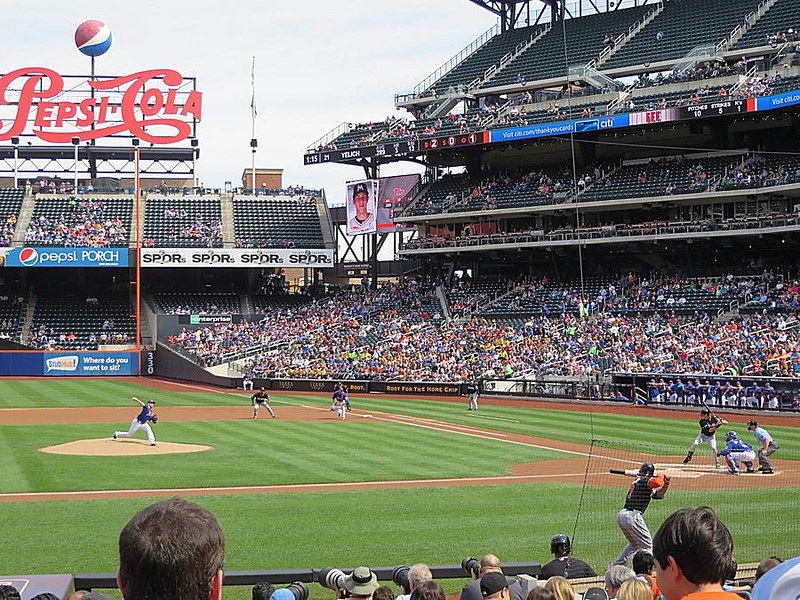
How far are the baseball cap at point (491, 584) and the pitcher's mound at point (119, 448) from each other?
2085 cm

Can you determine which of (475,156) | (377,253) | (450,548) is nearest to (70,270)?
(377,253)

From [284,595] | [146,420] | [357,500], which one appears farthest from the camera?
[146,420]

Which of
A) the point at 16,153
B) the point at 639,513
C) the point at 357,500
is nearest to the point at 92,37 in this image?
the point at 16,153

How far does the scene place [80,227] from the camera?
69750mm

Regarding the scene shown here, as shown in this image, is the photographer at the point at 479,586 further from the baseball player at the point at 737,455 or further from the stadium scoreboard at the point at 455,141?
the stadium scoreboard at the point at 455,141

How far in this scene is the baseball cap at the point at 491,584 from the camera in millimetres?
7525

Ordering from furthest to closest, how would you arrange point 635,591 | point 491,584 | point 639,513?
1. point 639,513
2. point 491,584
3. point 635,591

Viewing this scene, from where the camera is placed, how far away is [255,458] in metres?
26.5

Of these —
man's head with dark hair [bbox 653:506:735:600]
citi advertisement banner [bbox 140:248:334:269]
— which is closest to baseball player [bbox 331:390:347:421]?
man's head with dark hair [bbox 653:506:735:600]

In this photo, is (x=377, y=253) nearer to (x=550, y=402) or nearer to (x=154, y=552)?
(x=550, y=402)

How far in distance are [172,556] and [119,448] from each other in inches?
1024

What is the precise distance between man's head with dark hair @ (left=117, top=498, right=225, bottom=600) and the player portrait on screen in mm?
64559

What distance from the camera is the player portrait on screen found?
67.8 meters

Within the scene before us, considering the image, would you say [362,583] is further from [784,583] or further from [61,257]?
[61,257]
